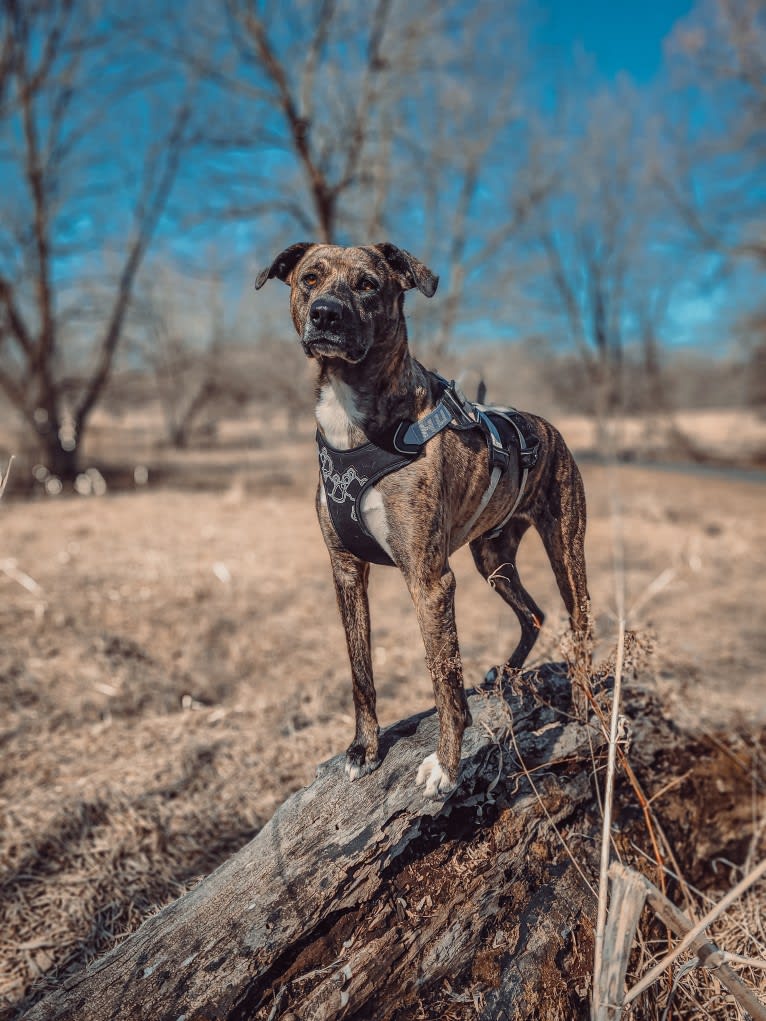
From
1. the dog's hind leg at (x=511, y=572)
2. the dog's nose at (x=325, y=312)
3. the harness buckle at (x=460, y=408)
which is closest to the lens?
the dog's nose at (x=325, y=312)

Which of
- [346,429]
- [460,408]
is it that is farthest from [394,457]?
[460,408]

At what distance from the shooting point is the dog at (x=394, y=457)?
1.93 metres

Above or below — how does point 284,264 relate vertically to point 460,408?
above

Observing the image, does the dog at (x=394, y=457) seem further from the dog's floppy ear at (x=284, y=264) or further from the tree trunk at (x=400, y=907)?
the tree trunk at (x=400, y=907)

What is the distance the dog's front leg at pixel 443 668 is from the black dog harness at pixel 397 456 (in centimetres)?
18

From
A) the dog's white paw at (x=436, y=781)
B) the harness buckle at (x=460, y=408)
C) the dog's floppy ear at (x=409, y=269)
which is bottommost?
the dog's white paw at (x=436, y=781)

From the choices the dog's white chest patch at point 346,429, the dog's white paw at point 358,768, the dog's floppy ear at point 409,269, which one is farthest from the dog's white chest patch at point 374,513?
the dog's white paw at point 358,768

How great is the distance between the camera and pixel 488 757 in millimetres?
2340

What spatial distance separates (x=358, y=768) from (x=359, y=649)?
414 millimetres

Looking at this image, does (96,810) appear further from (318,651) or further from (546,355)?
(546,355)

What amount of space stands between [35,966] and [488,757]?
179 centimetres

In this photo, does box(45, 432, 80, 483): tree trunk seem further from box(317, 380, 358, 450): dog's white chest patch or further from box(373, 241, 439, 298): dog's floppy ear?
box(373, 241, 439, 298): dog's floppy ear

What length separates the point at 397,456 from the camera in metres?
1.98

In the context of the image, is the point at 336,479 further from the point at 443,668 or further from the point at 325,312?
the point at 443,668
